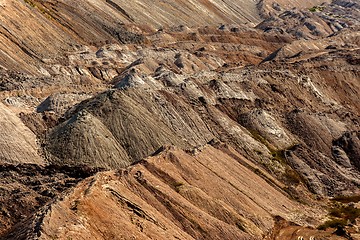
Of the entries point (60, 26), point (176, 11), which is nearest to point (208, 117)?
point (60, 26)

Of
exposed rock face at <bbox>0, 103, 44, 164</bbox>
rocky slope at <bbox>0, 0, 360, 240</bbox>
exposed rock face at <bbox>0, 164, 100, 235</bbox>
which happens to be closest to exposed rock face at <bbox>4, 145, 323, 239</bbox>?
rocky slope at <bbox>0, 0, 360, 240</bbox>

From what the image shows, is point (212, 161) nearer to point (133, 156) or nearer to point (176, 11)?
point (133, 156)

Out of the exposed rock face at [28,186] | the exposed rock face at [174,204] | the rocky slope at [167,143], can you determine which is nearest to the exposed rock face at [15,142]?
the rocky slope at [167,143]

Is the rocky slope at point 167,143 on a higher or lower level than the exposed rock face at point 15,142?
higher

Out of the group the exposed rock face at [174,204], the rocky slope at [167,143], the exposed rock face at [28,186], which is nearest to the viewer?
the exposed rock face at [174,204]

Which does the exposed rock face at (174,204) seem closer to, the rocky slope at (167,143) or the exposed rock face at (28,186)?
the rocky slope at (167,143)

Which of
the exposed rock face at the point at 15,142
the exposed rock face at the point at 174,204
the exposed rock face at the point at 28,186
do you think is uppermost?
the exposed rock face at the point at 174,204

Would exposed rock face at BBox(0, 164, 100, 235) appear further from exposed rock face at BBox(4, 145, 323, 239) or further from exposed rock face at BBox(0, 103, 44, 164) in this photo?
exposed rock face at BBox(4, 145, 323, 239)

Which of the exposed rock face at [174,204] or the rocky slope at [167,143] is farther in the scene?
the rocky slope at [167,143]

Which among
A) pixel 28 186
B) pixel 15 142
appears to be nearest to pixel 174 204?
pixel 28 186
